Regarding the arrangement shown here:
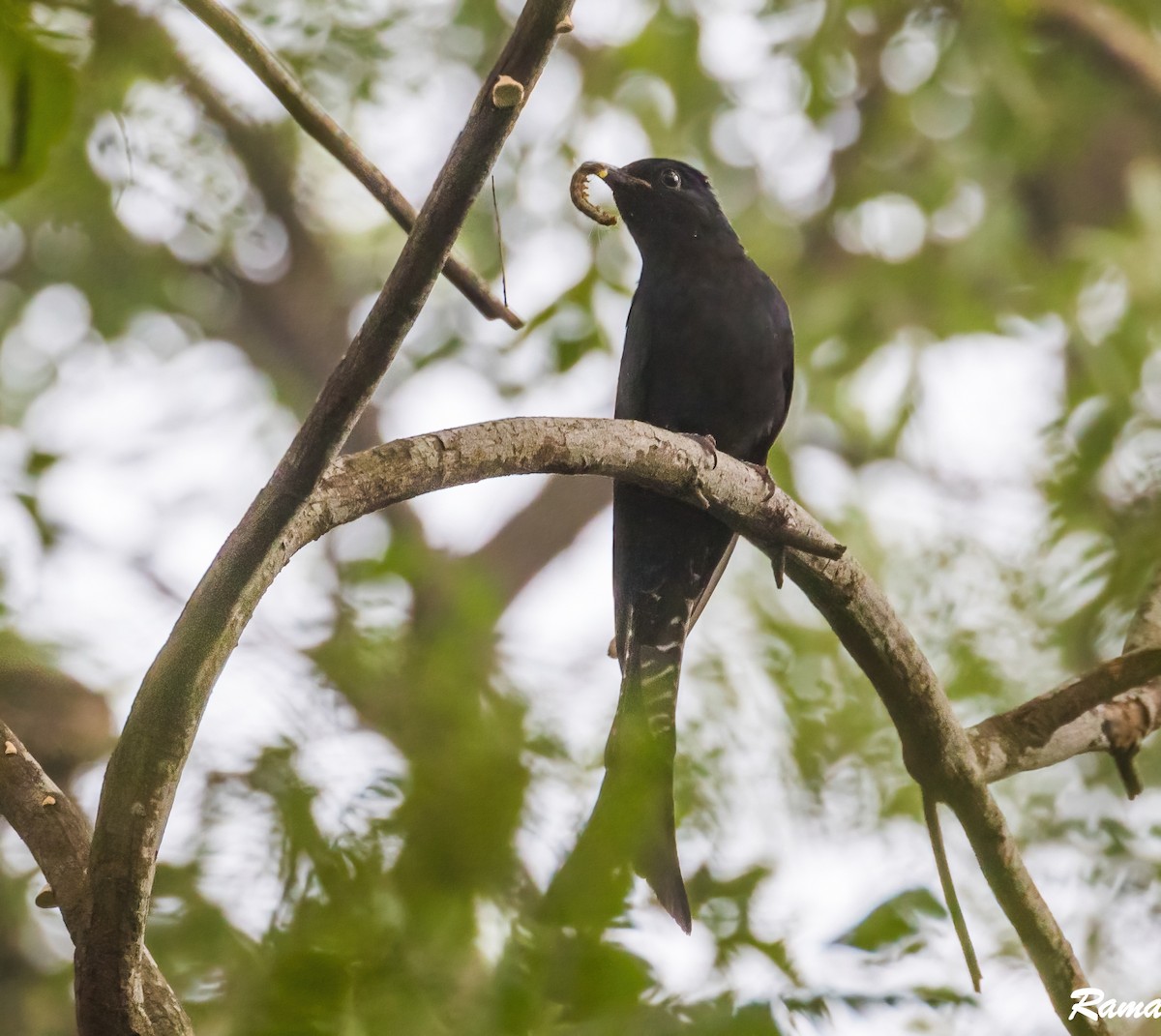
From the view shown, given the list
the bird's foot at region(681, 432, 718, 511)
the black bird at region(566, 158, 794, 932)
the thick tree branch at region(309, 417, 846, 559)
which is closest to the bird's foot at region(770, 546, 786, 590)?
the thick tree branch at region(309, 417, 846, 559)

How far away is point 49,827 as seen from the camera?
1.68m

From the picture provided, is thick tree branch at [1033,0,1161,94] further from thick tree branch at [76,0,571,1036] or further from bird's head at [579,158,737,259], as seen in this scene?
thick tree branch at [76,0,571,1036]

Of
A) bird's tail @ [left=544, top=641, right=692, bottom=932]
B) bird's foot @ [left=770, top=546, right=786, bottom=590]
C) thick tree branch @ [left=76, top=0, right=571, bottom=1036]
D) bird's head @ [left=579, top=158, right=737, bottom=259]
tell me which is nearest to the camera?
bird's tail @ [left=544, top=641, right=692, bottom=932]

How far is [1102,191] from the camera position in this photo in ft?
25.2

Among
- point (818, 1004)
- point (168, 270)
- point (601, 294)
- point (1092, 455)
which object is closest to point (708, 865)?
point (818, 1004)

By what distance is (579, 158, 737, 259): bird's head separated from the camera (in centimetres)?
402

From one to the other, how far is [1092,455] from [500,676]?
2962mm

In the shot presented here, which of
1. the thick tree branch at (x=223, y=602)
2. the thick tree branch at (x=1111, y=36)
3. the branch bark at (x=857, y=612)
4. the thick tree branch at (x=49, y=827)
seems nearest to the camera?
the thick tree branch at (x=223, y=602)

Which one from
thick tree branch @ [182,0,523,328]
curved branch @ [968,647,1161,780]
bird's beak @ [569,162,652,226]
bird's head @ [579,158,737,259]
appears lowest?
curved branch @ [968,647,1161,780]

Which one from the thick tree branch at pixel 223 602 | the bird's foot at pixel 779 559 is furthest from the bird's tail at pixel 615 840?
the bird's foot at pixel 779 559

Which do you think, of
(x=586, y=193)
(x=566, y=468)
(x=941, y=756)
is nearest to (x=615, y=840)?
(x=566, y=468)

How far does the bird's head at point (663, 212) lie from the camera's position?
13.2ft

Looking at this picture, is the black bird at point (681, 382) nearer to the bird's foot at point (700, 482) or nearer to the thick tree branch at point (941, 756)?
the thick tree branch at point (941, 756)

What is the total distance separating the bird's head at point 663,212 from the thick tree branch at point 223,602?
8.26ft
